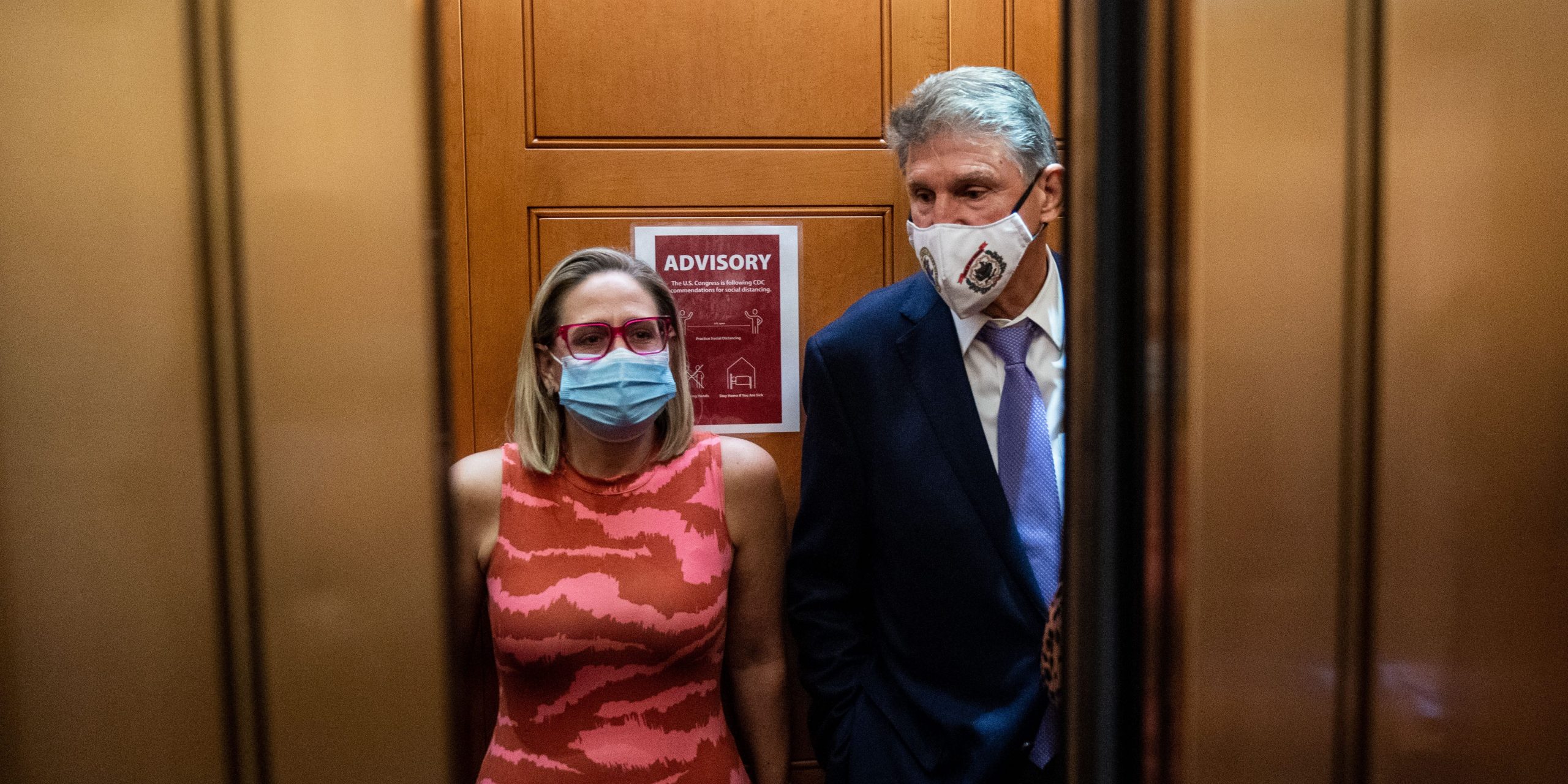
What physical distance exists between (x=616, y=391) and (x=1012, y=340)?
2.52 ft

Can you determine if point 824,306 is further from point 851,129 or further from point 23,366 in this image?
point 23,366

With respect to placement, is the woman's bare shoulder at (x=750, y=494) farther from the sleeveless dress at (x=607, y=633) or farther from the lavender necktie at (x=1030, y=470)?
the lavender necktie at (x=1030, y=470)

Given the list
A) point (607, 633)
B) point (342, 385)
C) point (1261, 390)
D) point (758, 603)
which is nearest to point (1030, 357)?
point (758, 603)

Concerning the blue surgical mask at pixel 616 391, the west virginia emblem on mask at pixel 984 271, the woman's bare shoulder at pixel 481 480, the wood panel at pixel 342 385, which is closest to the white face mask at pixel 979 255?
the west virginia emblem on mask at pixel 984 271

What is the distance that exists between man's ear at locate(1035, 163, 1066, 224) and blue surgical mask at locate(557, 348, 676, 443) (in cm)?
79

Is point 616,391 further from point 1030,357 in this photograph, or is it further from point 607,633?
point 1030,357

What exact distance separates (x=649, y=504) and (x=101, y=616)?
1295mm

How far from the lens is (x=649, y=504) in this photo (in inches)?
75.5

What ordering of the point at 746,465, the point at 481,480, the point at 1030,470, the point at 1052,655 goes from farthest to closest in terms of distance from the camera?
1. the point at 746,465
2. the point at 481,480
3. the point at 1030,470
4. the point at 1052,655

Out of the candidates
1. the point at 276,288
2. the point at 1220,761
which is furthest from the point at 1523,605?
the point at 276,288

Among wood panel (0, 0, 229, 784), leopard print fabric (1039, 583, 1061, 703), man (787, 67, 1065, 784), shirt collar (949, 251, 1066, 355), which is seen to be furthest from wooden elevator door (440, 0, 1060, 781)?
wood panel (0, 0, 229, 784)

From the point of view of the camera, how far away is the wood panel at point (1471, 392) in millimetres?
683

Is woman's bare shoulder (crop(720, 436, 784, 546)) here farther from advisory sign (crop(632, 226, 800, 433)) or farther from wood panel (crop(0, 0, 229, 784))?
wood panel (crop(0, 0, 229, 784))

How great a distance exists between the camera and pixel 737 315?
7.36 feet
